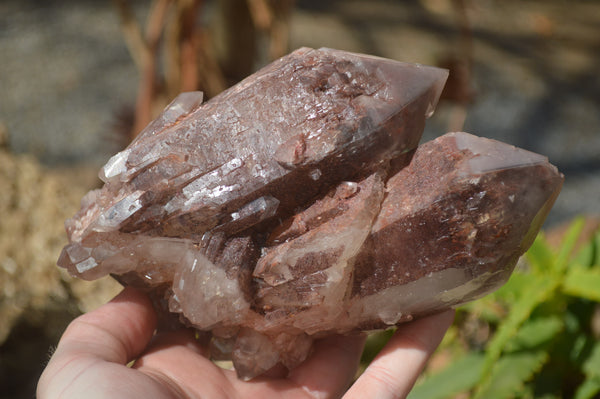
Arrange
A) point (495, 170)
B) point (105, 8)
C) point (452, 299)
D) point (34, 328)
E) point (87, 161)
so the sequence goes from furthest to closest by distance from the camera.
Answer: point (105, 8), point (87, 161), point (34, 328), point (452, 299), point (495, 170)

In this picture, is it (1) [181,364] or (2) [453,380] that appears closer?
(1) [181,364]

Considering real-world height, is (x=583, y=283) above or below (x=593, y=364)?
above

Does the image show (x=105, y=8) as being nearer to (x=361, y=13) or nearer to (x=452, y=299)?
(x=361, y=13)

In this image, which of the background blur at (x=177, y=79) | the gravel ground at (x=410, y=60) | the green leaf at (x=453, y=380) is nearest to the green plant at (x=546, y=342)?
the green leaf at (x=453, y=380)

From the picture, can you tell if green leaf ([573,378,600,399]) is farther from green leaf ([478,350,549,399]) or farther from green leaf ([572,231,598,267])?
green leaf ([572,231,598,267])

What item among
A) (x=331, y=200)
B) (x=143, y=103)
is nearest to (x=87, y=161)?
(x=143, y=103)

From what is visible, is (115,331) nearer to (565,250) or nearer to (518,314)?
(518,314)

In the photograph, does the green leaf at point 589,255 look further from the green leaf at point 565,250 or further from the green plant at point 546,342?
the green leaf at point 565,250

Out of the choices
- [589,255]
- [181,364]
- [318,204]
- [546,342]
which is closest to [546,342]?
[546,342]
